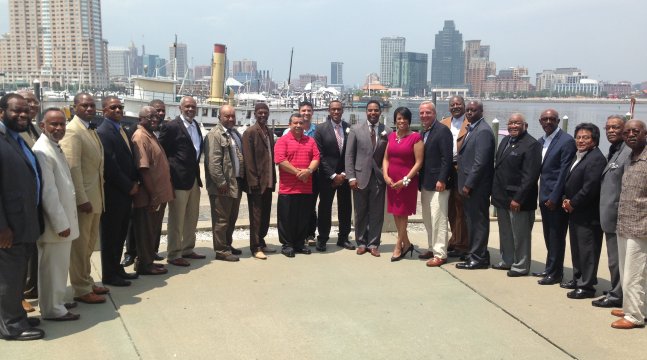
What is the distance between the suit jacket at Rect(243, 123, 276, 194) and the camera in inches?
241

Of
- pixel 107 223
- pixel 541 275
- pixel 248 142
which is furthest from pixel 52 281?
pixel 541 275

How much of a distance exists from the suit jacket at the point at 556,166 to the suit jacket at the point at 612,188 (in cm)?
51

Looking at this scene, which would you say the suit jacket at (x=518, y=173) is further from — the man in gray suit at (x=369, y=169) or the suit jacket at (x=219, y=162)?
the suit jacket at (x=219, y=162)

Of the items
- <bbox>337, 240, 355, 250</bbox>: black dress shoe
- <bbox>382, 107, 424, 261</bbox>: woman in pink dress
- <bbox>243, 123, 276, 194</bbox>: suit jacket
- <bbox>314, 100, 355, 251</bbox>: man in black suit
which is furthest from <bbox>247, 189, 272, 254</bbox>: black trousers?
<bbox>382, 107, 424, 261</bbox>: woman in pink dress

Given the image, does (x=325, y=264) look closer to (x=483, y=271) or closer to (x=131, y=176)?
(x=483, y=271)

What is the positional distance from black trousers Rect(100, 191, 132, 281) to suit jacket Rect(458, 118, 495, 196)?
10.9 feet

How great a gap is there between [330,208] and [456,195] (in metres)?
1.49

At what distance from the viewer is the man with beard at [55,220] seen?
13.3 ft

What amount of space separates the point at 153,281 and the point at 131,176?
1017mm

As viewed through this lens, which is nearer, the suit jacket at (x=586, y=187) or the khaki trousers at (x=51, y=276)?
the khaki trousers at (x=51, y=276)

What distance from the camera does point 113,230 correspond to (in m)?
5.12

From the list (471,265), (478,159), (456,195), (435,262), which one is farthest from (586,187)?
(435,262)

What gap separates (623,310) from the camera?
14.2 ft

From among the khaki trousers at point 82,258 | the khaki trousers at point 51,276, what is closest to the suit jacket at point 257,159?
the khaki trousers at point 82,258
